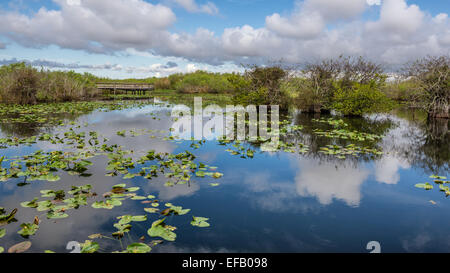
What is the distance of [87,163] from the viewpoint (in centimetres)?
585

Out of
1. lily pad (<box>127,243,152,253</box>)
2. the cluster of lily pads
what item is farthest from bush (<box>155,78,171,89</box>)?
lily pad (<box>127,243,152,253</box>)

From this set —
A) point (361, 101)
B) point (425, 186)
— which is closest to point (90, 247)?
point (425, 186)

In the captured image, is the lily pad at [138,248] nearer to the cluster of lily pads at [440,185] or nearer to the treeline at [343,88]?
the cluster of lily pads at [440,185]

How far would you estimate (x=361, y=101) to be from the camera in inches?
624

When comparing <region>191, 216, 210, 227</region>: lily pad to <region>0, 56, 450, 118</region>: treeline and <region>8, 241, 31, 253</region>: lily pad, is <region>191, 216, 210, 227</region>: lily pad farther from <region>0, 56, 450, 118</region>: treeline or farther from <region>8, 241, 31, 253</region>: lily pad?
<region>0, 56, 450, 118</region>: treeline

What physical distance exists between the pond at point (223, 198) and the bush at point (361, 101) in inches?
319

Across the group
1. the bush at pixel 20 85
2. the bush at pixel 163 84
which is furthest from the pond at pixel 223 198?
the bush at pixel 163 84

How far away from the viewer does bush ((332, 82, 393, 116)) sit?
15.5 metres

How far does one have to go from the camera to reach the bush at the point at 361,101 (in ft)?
50.8

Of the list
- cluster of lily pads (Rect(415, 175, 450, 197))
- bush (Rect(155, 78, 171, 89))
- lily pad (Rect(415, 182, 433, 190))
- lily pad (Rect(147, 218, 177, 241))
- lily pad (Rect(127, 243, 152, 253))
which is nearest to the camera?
lily pad (Rect(127, 243, 152, 253))

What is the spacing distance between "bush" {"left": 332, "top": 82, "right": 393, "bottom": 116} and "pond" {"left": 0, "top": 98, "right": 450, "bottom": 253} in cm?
810

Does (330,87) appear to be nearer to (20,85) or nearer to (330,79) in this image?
(330,79)

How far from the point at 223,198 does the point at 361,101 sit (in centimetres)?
1434
